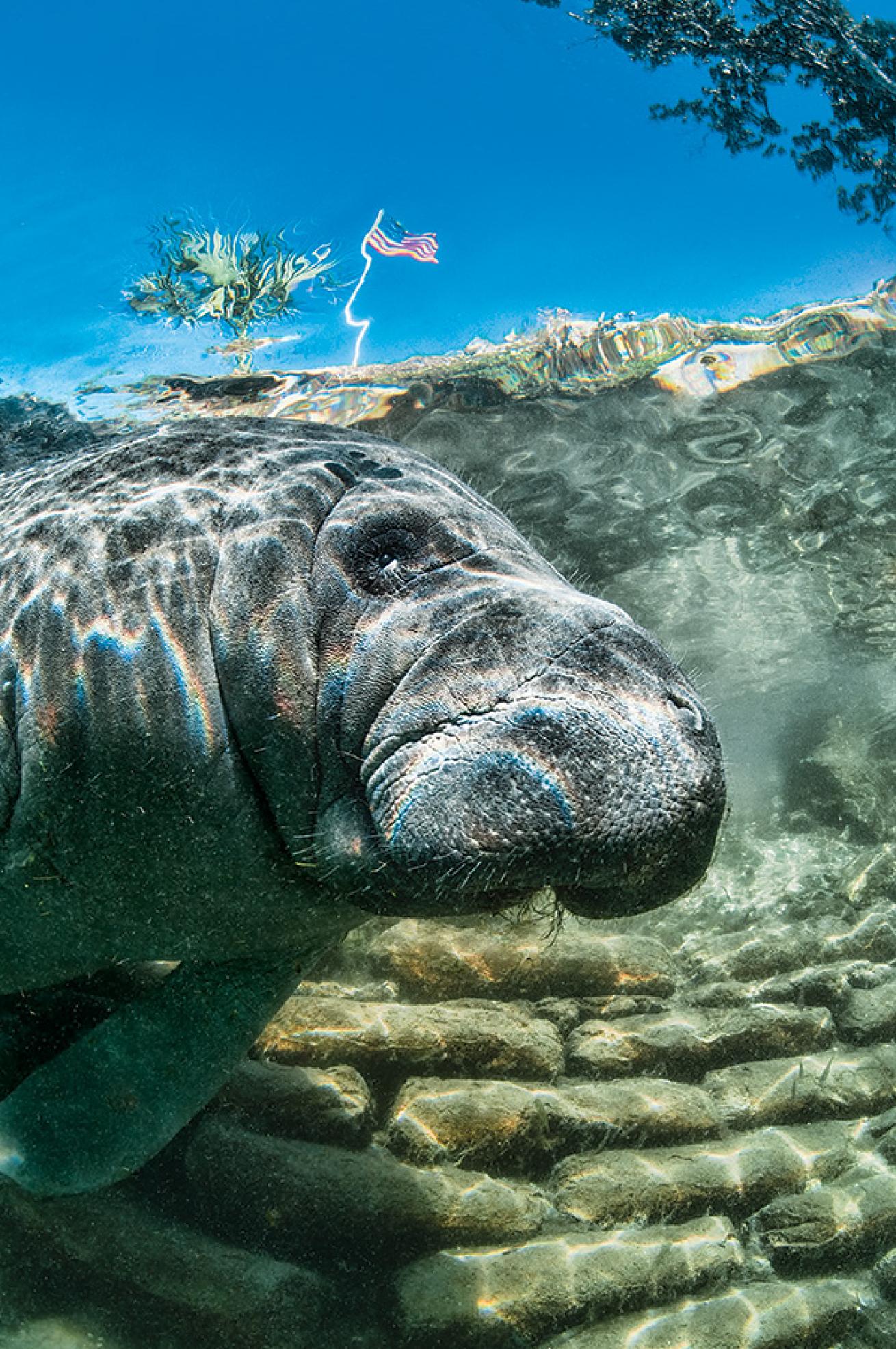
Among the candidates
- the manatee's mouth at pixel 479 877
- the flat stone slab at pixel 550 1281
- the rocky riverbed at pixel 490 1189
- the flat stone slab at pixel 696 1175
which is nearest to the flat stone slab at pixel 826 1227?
the rocky riverbed at pixel 490 1189

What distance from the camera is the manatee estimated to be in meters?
2.34

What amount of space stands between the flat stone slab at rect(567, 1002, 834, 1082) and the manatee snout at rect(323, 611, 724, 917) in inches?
182

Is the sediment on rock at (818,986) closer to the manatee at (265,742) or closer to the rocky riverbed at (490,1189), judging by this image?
the rocky riverbed at (490,1189)

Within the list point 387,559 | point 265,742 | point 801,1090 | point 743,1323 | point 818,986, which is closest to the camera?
point 265,742

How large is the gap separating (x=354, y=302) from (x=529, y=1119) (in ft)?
23.5

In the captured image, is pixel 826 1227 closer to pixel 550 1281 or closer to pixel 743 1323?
pixel 743 1323

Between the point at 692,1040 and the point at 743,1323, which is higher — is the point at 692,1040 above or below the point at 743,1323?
above

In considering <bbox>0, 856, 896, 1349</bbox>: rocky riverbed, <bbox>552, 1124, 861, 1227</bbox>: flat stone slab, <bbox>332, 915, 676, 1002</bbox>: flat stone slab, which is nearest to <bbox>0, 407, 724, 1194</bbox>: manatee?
<bbox>0, 856, 896, 1349</bbox>: rocky riverbed

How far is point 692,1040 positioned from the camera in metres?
7.11

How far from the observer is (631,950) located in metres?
8.08

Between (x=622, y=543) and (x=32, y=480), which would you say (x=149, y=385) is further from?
(x=622, y=543)

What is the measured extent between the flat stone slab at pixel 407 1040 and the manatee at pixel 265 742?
5.90ft

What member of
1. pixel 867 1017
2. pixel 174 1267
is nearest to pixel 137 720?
pixel 174 1267

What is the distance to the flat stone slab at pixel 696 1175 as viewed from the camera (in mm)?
5176
